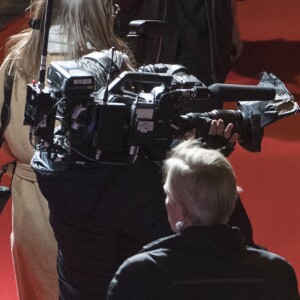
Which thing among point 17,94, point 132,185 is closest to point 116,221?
point 132,185

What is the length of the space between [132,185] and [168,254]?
0.92 ft

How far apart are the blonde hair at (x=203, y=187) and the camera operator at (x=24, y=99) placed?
0.76m

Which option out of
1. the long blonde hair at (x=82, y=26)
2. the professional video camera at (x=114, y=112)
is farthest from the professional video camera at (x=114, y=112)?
the long blonde hair at (x=82, y=26)

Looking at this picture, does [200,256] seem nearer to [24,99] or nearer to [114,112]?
[114,112]

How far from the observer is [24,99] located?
7.73 ft

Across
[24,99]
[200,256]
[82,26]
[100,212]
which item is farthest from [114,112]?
[24,99]

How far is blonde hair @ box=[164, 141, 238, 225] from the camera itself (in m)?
1.51

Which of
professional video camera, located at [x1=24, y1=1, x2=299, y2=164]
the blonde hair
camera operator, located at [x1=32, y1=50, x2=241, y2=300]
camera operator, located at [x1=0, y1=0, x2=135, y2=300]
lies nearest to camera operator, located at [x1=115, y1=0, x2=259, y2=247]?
camera operator, located at [x1=0, y1=0, x2=135, y2=300]

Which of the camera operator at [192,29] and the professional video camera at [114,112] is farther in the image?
the camera operator at [192,29]

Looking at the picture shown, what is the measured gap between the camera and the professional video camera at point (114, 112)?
5.70ft

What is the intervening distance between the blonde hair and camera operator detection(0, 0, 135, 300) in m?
0.76

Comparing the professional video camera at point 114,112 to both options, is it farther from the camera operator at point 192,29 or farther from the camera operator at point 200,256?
the camera operator at point 192,29

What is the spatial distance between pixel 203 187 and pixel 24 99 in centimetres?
97

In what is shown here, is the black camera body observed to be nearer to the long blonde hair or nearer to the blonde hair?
the blonde hair
